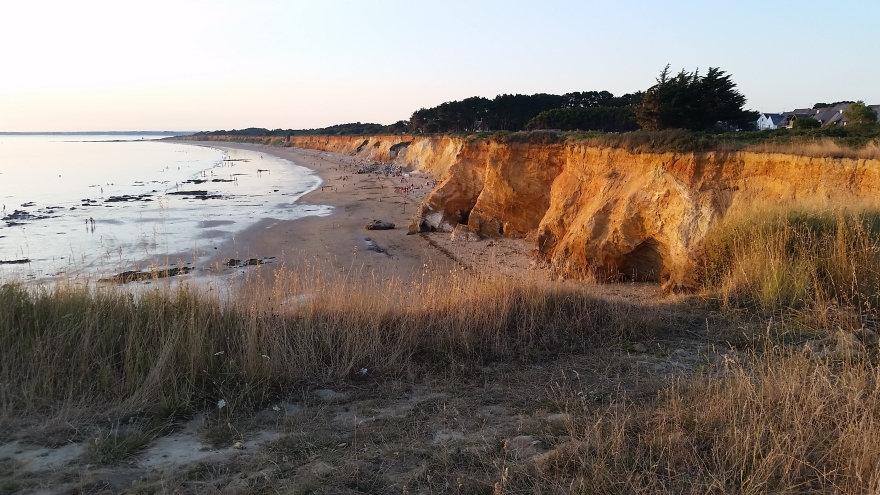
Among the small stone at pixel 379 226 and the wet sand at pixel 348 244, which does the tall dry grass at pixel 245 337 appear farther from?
the small stone at pixel 379 226

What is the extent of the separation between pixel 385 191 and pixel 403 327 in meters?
27.1

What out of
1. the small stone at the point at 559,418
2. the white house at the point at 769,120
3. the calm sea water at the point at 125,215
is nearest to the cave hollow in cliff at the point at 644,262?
the small stone at the point at 559,418

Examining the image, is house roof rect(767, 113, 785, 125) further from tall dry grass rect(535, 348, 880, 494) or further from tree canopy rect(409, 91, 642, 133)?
tall dry grass rect(535, 348, 880, 494)

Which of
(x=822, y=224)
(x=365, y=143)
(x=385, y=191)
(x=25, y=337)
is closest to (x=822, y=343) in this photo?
(x=822, y=224)

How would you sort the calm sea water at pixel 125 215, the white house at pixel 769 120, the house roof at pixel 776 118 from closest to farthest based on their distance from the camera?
1. the calm sea water at pixel 125 215
2. the white house at pixel 769 120
3. the house roof at pixel 776 118

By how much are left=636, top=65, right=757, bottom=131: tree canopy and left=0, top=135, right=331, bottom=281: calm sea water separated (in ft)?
51.2

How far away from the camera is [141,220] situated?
2141cm

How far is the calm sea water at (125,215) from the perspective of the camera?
1412 cm

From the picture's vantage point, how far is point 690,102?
961 inches

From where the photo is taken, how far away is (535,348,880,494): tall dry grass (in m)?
2.70

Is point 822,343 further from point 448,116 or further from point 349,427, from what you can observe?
point 448,116

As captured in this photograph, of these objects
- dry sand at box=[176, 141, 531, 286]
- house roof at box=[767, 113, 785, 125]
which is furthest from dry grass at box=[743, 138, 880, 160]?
house roof at box=[767, 113, 785, 125]

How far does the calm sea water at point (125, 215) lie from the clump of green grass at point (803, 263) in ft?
23.5

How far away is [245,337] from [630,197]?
9.96m
